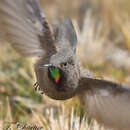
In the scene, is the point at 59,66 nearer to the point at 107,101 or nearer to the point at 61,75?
the point at 61,75

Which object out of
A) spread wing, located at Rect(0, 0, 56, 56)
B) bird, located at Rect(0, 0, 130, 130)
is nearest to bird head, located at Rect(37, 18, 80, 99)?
bird, located at Rect(0, 0, 130, 130)

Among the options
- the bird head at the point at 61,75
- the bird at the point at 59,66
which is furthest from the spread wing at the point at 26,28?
the bird head at the point at 61,75

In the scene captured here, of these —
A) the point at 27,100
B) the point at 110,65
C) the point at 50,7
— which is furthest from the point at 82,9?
the point at 27,100

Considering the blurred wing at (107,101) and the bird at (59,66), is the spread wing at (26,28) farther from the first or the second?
the blurred wing at (107,101)

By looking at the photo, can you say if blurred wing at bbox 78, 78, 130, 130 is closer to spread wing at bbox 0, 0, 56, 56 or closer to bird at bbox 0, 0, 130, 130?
bird at bbox 0, 0, 130, 130

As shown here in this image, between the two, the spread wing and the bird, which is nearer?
the bird

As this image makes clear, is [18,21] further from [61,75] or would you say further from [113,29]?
[113,29]

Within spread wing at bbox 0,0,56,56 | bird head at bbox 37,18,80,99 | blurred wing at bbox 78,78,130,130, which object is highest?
spread wing at bbox 0,0,56,56

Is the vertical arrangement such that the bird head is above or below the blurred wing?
above
